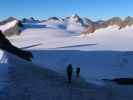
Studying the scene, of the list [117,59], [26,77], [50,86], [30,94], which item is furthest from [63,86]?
[117,59]

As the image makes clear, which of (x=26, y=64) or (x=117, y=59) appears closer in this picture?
(x=26, y=64)

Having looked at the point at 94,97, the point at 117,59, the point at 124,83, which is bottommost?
the point at 117,59

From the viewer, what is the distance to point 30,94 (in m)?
14.9

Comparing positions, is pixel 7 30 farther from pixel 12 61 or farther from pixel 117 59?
pixel 12 61

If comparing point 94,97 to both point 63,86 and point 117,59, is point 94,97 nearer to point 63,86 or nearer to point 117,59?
point 63,86

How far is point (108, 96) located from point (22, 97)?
3549mm

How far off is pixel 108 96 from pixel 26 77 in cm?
405

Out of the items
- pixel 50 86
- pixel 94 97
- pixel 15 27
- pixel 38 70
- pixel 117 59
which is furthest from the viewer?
pixel 15 27

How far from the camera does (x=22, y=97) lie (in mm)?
14305

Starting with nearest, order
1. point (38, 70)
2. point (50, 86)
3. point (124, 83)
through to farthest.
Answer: point (50, 86)
point (124, 83)
point (38, 70)

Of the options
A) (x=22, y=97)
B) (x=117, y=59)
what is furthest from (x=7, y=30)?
(x=22, y=97)

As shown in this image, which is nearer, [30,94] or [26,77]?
[30,94]

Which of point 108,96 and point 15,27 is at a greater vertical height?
point 108,96

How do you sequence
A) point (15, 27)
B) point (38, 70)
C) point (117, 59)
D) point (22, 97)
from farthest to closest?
point (15, 27) < point (117, 59) < point (38, 70) < point (22, 97)
